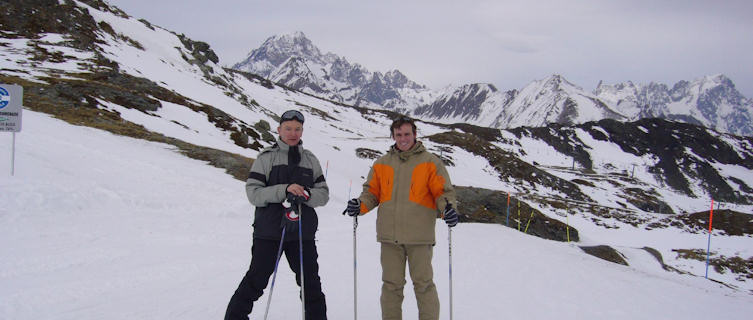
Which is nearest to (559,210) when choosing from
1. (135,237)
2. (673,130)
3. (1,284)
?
(135,237)

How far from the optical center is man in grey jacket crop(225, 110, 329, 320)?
13.1 ft

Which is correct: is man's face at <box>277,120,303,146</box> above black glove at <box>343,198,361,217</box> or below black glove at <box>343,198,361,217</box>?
above

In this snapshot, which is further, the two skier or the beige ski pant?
the beige ski pant

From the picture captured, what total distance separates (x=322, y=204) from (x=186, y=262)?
4.61m

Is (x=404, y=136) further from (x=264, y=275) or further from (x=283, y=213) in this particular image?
(x=264, y=275)

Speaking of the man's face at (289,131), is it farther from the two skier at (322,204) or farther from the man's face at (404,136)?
the man's face at (404,136)

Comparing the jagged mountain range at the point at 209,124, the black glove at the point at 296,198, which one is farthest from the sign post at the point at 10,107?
the black glove at the point at 296,198

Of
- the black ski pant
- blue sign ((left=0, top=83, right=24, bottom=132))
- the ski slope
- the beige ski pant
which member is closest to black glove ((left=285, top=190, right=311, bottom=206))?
the black ski pant

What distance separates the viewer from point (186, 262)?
286 inches

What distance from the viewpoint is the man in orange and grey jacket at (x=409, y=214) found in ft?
14.1

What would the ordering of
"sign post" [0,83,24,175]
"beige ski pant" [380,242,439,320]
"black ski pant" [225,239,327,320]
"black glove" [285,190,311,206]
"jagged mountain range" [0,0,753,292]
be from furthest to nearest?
1. "jagged mountain range" [0,0,753,292]
2. "sign post" [0,83,24,175]
3. "beige ski pant" [380,242,439,320]
4. "black ski pant" [225,239,327,320]
5. "black glove" [285,190,311,206]

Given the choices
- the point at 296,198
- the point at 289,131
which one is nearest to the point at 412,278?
the point at 296,198

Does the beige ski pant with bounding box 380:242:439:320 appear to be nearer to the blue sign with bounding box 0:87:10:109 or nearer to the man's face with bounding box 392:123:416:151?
the man's face with bounding box 392:123:416:151

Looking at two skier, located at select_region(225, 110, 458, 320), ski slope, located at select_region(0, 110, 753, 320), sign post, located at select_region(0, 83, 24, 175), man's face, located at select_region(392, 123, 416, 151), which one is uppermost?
sign post, located at select_region(0, 83, 24, 175)
